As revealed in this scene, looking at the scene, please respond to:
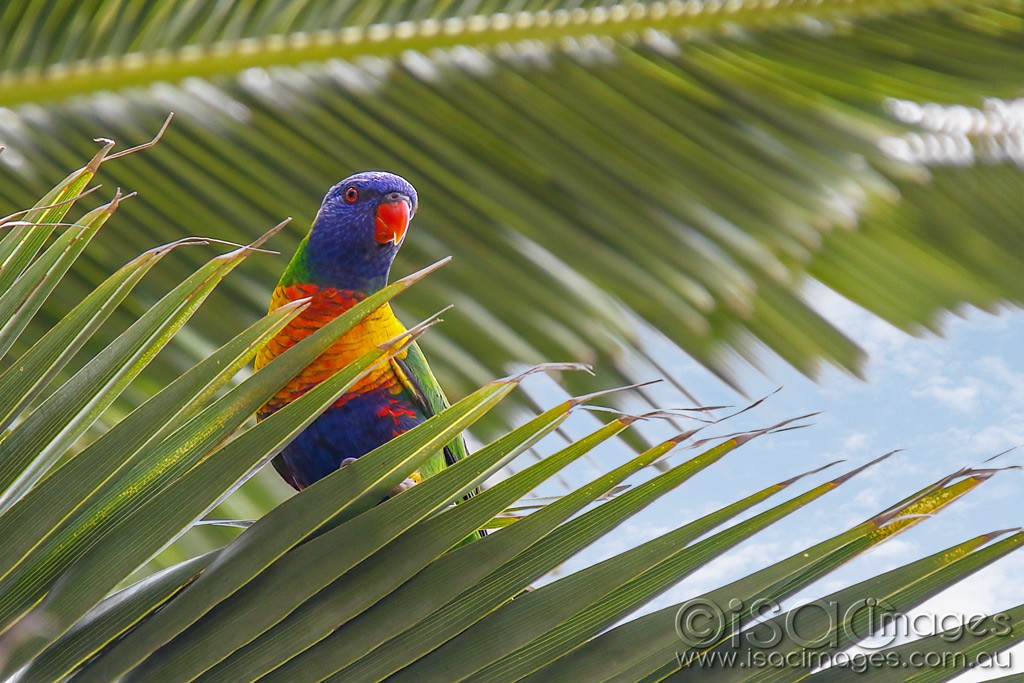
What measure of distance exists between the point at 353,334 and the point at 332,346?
0.06 m

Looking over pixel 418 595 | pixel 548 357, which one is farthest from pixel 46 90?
pixel 418 595

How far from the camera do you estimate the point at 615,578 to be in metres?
0.46

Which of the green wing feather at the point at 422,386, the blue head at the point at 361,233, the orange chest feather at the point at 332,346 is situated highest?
the blue head at the point at 361,233

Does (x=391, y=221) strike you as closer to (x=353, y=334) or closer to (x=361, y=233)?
(x=361, y=233)

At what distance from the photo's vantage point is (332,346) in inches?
31.5

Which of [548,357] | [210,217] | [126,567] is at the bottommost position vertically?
[126,567]

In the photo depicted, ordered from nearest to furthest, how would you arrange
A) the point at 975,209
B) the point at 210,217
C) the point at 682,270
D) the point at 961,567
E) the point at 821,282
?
the point at 961,567 → the point at 210,217 → the point at 682,270 → the point at 821,282 → the point at 975,209

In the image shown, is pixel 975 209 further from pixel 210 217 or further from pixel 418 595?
pixel 418 595

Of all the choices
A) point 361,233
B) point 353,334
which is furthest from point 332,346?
point 361,233

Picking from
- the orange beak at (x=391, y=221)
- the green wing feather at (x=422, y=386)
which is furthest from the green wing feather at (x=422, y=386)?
the orange beak at (x=391, y=221)

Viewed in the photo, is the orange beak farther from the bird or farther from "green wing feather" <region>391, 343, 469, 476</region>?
"green wing feather" <region>391, 343, 469, 476</region>

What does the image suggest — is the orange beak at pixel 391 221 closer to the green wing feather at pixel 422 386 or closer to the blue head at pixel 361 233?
the blue head at pixel 361 233

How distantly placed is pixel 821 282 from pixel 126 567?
1196mm

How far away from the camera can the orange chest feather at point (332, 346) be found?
85 cm
